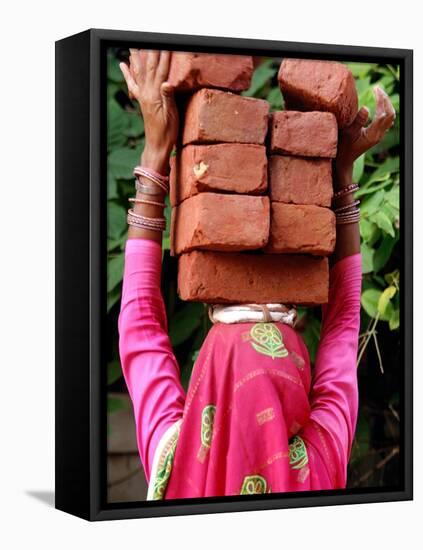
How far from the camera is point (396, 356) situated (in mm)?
4949

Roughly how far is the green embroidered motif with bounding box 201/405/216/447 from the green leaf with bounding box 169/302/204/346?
26 cm

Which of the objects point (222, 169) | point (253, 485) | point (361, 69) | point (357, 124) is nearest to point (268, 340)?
point (253, 485)

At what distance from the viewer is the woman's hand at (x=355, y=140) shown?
475 centimetres

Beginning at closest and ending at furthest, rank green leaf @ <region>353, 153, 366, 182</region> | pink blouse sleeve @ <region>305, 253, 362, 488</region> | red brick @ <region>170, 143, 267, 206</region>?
red brick @ <region>170, 143, 267, 206</region> < pink blouse sleeve @ <region>305, 253, 362, 488</region> < green leaf @ <region>353, 153, 366, 182</region>

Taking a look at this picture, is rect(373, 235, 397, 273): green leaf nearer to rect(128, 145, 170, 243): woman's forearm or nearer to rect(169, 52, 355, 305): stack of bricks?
rect(169, 52, 355, 305): stack of bricks

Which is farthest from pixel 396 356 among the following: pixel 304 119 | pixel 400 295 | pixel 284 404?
pixel 304 119

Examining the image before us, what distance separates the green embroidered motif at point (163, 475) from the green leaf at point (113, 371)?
27 centimetres

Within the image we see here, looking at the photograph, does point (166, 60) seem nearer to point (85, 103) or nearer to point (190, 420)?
point (85, 103)

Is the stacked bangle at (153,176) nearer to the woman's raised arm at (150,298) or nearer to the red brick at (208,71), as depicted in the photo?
the woman's raised arm at (150,298)

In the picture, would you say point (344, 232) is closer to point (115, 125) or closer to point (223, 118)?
point (223, 118)

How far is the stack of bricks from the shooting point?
444 centimetres

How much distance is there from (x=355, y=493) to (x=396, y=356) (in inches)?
19.7

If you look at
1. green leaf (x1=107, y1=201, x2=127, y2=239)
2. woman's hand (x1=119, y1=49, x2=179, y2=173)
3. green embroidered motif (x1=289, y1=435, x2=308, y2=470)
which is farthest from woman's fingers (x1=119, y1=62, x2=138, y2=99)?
green embroidered motif (x1=289, y1=435, x2=308, y2=470)

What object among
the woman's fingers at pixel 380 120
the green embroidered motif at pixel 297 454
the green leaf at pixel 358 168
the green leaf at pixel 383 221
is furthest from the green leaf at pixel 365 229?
the green embroidered motif at pixel 297 454
